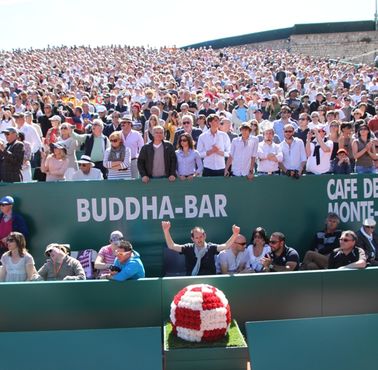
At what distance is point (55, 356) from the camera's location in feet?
21.0

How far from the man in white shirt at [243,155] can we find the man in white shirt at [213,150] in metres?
0.23

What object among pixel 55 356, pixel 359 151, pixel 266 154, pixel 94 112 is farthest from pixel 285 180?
pixel 94 112

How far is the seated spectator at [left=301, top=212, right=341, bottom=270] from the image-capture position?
848cm

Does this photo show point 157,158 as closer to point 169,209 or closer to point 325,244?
point 169,209

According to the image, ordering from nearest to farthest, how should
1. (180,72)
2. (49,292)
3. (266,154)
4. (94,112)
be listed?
(49,292) → (266,154) → (94,112) → (180,72)

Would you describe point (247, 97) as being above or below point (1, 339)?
above

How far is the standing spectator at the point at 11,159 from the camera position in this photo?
9.61m

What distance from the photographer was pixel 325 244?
8.80 m

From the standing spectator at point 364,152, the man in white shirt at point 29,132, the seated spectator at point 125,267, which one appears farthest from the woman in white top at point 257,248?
the man in white shirt at point 29,132

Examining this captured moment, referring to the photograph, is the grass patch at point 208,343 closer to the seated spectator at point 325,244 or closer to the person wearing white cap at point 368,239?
the seated spectator at point 325,244

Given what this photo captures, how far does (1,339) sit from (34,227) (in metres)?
2.74

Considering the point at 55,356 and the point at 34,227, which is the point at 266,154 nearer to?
the point at 34,227

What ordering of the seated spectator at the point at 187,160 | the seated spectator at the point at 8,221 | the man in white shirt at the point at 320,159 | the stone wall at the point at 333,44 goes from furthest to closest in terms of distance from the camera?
the stone wall at the point at 333,44 < the man in white shirt at the point at 320,159 < the seated spectator at the point at 187,160 < the seated spectator at the point at 8,221

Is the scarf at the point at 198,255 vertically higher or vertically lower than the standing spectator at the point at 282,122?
lower
